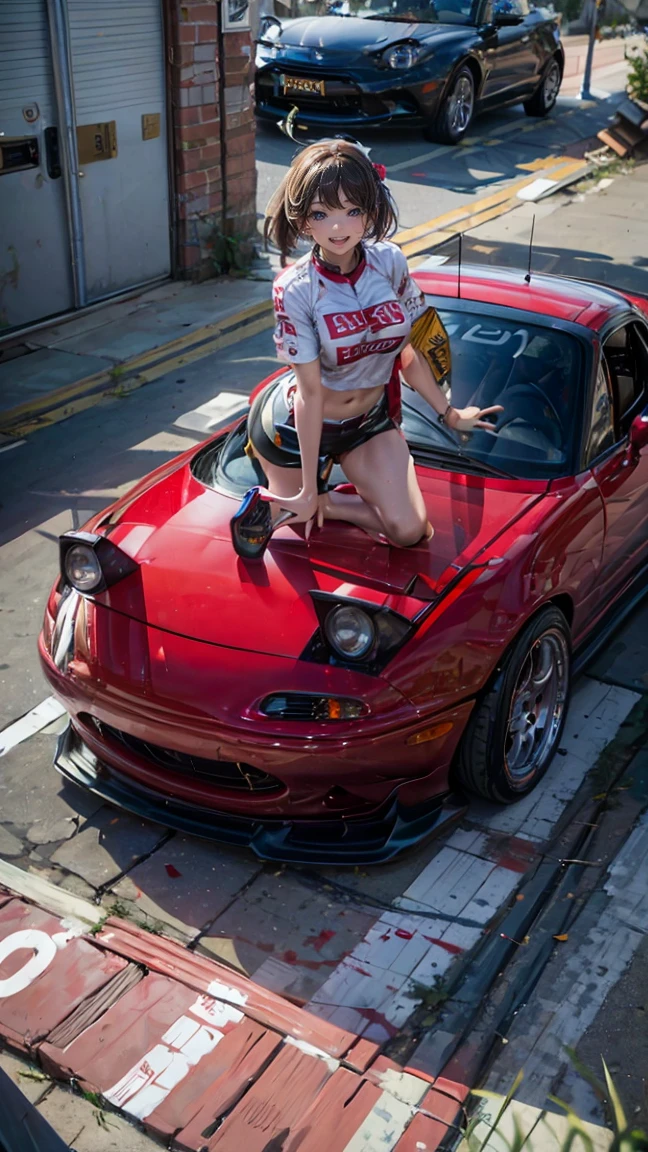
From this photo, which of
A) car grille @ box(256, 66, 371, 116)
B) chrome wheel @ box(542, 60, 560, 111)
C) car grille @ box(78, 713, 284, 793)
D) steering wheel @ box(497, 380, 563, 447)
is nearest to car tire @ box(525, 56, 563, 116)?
chrome wheel @ box(542, 60, 560, 111)

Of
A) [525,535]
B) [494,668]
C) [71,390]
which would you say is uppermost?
[525,535]

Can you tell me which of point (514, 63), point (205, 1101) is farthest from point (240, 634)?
point (514, 63)

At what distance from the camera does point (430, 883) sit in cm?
350

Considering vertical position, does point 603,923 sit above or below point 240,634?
below

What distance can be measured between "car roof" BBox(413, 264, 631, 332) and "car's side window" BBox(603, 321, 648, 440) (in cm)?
10

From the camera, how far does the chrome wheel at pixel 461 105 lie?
43.0 feet

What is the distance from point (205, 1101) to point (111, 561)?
5.41 ft

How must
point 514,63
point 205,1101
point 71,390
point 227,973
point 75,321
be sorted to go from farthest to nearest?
point 514,63 → point 75,321 → point 71,390 → point 227,973 → point 205,1101

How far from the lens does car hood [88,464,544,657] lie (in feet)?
11.4

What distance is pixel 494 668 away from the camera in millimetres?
3506

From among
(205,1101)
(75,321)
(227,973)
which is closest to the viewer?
(205,1101)

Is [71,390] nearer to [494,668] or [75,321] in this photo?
[75,321]

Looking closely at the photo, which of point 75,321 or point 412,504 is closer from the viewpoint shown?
point 412,504

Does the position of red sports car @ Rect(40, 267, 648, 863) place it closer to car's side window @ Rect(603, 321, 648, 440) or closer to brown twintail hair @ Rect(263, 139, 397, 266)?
car's side window @ Rect(603, 321, 648, 440)
